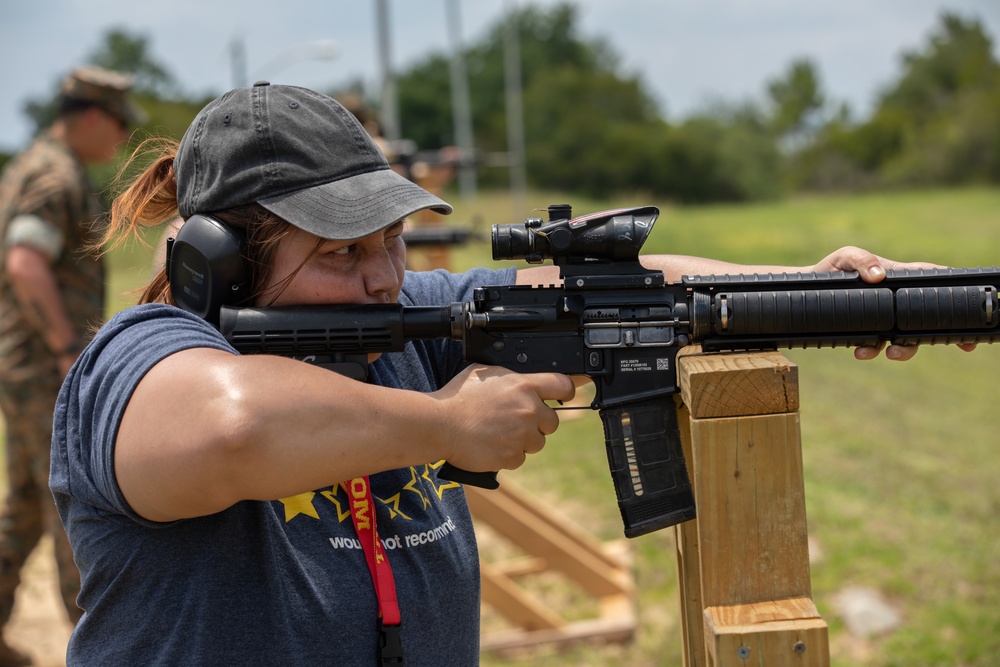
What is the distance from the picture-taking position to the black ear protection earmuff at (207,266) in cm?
202

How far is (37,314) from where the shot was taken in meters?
5.14

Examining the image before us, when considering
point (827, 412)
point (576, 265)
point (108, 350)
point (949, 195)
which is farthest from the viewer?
point (949, 195)

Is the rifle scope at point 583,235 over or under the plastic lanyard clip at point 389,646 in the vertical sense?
over

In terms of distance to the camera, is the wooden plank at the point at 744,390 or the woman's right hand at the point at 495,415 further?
the woman's right hand at the point at 495,415

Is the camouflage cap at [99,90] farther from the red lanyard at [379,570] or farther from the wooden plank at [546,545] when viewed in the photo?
the red lanyard at [379,570]

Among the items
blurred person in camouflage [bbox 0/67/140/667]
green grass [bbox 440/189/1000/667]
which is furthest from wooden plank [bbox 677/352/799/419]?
blurred person in camouflage [bbox 0/67/140/667]

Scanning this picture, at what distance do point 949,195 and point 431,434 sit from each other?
46.5 meters

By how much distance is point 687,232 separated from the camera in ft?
112

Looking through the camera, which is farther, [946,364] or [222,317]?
[946,364]

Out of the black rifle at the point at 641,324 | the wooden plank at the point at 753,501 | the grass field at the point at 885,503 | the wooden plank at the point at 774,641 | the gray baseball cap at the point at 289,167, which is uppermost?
the gray baseball cap at the point at 289,167

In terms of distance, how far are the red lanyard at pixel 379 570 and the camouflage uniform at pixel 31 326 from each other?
11.8 feet

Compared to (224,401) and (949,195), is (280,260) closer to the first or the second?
(224,401)

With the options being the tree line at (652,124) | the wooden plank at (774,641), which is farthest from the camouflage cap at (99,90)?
the tree line at (652,124)

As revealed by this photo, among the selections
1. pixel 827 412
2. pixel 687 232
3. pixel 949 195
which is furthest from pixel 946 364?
pixel 949 195
